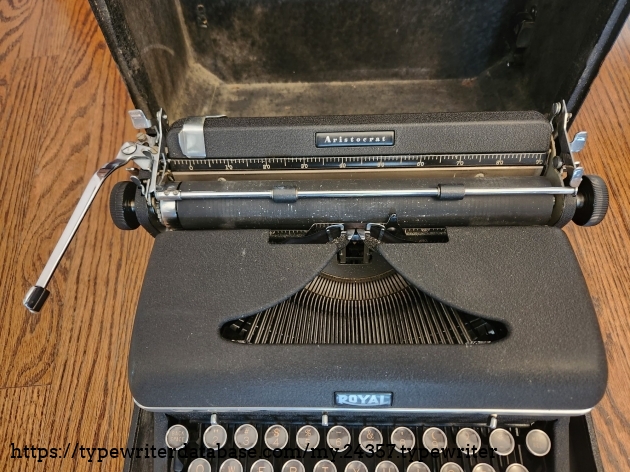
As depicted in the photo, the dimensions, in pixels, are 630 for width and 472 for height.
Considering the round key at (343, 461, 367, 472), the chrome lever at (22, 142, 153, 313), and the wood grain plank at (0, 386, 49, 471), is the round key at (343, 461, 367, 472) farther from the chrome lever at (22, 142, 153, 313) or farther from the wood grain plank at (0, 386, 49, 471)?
the wood grain plank at (0, 386, 49, 471)

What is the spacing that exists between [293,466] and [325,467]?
0.06 m

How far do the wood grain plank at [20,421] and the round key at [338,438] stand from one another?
2.49 ft

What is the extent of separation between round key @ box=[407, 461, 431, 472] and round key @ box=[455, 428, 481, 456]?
7 cm

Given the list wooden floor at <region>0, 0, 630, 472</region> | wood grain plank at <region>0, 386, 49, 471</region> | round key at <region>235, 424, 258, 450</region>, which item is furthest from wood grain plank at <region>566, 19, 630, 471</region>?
wood grain plank at <region>0, 386, 49, 471</region>

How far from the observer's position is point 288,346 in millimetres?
949

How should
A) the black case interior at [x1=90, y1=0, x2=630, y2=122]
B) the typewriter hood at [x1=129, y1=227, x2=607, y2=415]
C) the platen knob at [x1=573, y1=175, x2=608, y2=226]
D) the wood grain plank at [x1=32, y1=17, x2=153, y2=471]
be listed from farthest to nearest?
1. the wood grain plank at [x1=32, y1=17, x2=153, y2=471]
2. the black case interior at [x1=90, y1=0, x2=630, y2=122]
3. the platen knob at [x1=573, y1=175, x2=608, y2=226]
4. the typewriter hood at [x1=129, y1=227, x2=607, y2=415]

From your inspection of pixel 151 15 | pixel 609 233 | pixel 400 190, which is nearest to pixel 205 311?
pixel 400 190

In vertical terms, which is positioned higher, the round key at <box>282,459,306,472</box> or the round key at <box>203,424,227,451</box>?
the round key at <box>203,424,227,451</box>

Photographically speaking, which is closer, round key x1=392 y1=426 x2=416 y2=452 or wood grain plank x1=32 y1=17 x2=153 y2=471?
round key x1=392 y1=426 x2=416 y2=452

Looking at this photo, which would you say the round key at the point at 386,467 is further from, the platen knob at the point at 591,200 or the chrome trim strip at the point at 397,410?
the platen knob at the point at 591,200

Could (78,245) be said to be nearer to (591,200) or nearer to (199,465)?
(199,465)

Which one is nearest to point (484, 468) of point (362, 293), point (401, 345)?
point (401, 345)

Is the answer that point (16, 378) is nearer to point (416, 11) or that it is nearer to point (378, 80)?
point (378, 80)

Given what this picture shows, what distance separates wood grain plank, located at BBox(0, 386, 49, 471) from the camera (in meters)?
1.28
